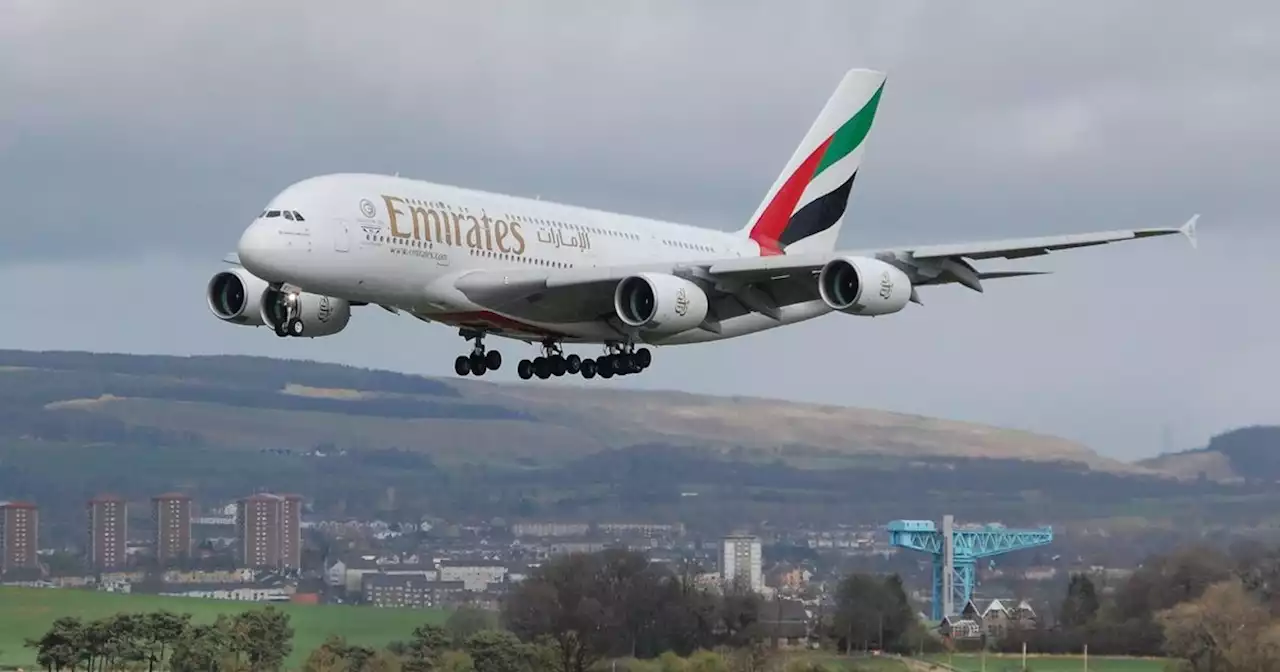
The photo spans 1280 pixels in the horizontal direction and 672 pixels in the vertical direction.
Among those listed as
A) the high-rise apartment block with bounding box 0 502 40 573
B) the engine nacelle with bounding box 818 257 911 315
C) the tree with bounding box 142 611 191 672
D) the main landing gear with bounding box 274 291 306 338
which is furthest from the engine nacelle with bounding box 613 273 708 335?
the high-rise apartment block with bounding box 0 502 40 573

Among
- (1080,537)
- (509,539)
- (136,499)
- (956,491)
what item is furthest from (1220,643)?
(136,499)

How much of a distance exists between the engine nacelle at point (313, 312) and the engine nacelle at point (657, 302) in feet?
14.6

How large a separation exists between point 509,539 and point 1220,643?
2452 centimetres

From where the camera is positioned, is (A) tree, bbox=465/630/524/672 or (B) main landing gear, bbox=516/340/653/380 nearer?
(B) main landing gear, bbox=516/340/653/380

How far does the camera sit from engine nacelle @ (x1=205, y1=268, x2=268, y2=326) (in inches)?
1423

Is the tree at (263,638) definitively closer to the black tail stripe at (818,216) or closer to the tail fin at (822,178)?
the tail fin at (822,178)

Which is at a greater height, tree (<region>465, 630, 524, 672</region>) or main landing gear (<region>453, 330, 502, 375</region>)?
main landing gear (<region>453, 330, 502, 375</region>)

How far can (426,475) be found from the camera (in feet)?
232

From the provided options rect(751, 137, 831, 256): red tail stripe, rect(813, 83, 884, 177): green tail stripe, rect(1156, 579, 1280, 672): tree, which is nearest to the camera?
rect(1156, 579, 1280, 672): tree

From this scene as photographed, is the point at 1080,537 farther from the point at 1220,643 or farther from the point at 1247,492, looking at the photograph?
the point at 1220,643

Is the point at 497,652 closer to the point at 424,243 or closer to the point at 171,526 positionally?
the point at 424,243

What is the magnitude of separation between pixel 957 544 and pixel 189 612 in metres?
19.9

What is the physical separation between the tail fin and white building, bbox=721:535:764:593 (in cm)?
950

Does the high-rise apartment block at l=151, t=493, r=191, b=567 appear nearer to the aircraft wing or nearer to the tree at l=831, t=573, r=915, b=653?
the tree at l=831, t=573, r=915, b=653
